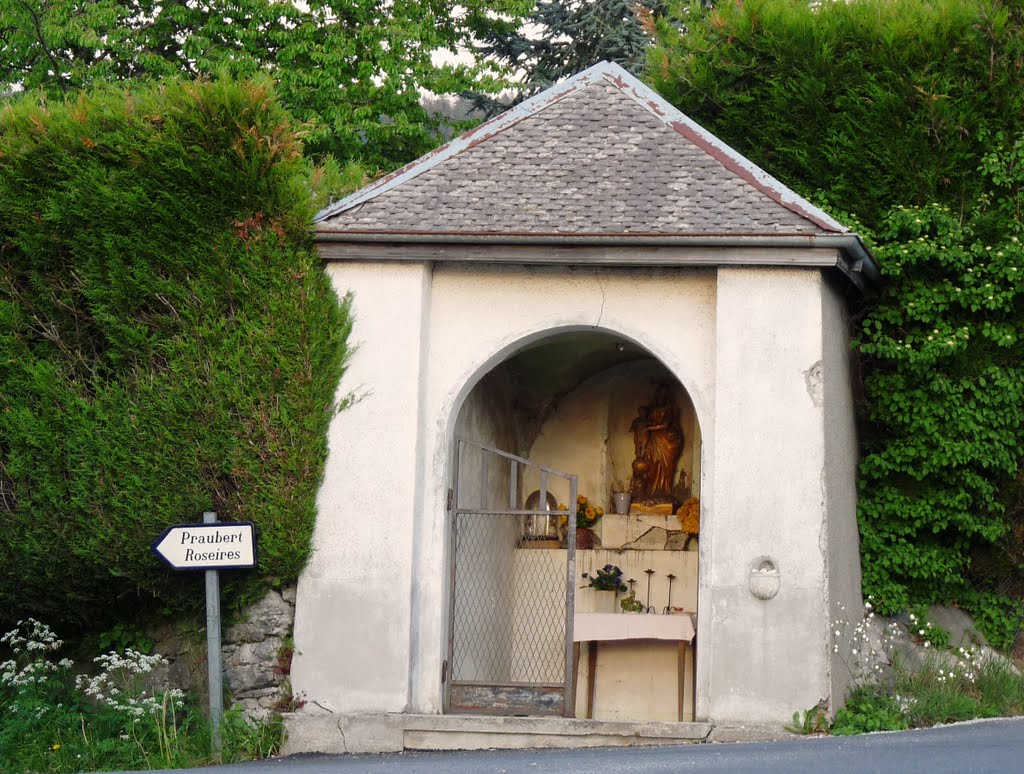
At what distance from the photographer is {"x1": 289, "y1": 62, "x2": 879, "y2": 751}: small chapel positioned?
1062 cm

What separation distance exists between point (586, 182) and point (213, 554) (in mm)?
4352

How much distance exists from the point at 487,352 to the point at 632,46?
1127cm

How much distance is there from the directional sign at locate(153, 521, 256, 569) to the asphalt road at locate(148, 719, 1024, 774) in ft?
4.78

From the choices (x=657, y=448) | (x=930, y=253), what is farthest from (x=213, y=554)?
(x=930, y=253)

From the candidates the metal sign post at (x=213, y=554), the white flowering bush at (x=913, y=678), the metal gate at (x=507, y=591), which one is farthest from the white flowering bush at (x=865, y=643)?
the metal sign post at (x=213, y=554)

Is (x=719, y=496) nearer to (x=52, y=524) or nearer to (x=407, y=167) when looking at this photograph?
(x=407, y=167)

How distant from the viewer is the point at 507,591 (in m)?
13.8

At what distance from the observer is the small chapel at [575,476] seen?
10.6 meters

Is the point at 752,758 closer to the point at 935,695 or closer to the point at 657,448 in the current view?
the point at 935,695

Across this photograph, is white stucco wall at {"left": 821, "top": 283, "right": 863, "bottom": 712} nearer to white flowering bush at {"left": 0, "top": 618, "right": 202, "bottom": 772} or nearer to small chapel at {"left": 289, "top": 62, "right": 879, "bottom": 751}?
small chapel at {"left": 289, "top": 62, "right": 879, "bottom": 751}

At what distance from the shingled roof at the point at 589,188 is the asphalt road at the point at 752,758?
378 cm

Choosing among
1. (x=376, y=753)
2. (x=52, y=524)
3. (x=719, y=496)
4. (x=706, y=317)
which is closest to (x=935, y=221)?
(x=706, y=317)

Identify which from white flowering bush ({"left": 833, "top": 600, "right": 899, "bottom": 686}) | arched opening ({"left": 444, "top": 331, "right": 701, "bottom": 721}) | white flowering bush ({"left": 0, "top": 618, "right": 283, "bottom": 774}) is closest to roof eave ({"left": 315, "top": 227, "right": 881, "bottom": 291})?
arched opening ({"left": 444, "top": 331, "right": 701, "bottom": 721})

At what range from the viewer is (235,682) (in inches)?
431
